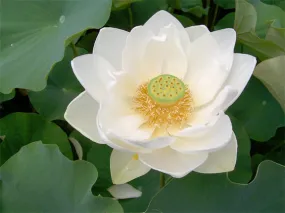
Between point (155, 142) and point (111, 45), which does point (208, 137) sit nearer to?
point (155, 142)

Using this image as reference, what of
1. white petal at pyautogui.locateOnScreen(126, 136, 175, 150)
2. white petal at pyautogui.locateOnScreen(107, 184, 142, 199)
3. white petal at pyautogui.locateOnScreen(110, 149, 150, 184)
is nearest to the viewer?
white petal at pyautogui.locateOnScreen(126, 136, 175, 150)

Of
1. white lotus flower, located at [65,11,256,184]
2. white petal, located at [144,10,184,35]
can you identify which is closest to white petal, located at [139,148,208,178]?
white lotus flower, located at [65,11,256,184]

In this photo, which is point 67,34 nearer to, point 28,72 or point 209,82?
point 28,72

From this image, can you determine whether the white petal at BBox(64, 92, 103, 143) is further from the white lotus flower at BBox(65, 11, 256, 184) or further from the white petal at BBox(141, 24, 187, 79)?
the white petal at BBox(141, 24, 187, 79)

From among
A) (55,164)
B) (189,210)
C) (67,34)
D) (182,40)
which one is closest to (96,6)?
(67,34)

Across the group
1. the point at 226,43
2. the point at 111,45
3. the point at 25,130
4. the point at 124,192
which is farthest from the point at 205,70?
the point at 25,130

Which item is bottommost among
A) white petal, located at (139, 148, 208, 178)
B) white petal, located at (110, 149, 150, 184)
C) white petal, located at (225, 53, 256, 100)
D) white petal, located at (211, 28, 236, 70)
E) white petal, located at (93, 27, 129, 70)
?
white petal, located at (110, 149, 150, 184)
